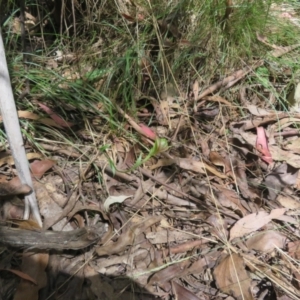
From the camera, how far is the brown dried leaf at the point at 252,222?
1.78m

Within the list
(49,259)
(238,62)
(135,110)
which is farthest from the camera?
(238,62)

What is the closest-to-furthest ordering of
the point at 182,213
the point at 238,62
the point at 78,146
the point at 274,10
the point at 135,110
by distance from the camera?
the point at 182,213, the point at 78,146, the point at 135,110, the point at 238,62, the point at 274,10

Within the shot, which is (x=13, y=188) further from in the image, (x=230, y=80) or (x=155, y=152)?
(x=230, y=80)

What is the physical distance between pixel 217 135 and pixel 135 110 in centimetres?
40

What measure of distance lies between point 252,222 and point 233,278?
27 cm

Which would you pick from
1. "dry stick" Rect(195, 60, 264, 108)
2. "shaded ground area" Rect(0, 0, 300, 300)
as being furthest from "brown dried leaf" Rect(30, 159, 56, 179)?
"dry stick" Rect(195, 60, 264, 108)

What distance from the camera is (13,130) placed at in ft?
4.66

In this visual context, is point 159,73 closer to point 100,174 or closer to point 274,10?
point 100,174

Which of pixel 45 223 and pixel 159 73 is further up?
pixel 159 73

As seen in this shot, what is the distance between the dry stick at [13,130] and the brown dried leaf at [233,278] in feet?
2.20

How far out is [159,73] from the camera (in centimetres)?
220

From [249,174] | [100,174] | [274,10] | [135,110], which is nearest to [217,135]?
[249,174]

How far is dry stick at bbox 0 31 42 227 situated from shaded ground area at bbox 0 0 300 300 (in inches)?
1.9

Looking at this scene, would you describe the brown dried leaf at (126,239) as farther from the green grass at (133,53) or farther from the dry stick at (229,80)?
the dry stick at (229,80)
